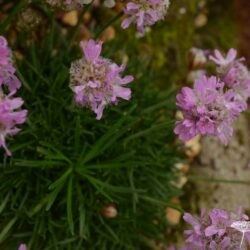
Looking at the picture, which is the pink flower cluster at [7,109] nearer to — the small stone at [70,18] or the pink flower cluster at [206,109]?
the pink flower cluster at [206,109]

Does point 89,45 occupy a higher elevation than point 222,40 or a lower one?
higher

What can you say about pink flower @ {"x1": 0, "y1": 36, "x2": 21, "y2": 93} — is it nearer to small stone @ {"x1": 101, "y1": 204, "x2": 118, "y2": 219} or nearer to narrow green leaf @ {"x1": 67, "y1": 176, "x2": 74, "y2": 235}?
narrow green leaf @ {"x1": 67, "y1": 176, "x2": 74, "y2": 235}

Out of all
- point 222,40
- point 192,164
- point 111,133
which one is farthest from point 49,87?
point 222,40

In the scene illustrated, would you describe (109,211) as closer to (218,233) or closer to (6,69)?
(218,233)

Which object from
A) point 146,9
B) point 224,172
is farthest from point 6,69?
point 224,172

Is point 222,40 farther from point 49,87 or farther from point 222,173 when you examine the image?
point 49,87

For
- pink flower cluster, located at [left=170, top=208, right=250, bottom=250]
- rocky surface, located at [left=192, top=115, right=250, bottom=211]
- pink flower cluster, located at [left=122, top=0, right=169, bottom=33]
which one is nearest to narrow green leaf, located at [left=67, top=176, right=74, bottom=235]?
pink flower cluster, located at [left=170, top=208, right=250, bottom=250]
